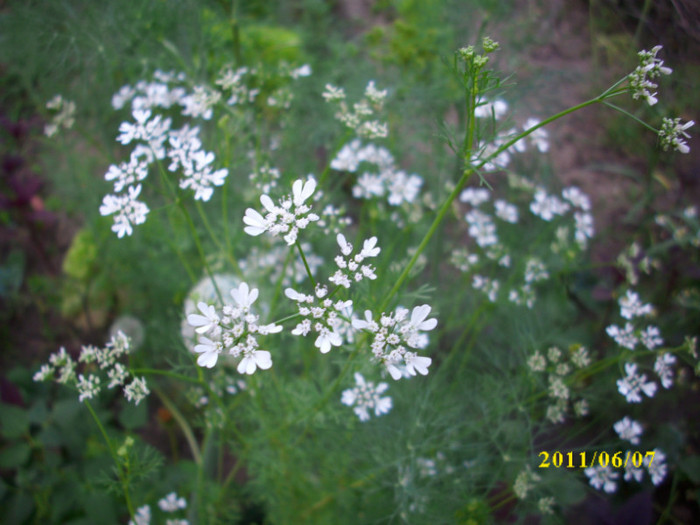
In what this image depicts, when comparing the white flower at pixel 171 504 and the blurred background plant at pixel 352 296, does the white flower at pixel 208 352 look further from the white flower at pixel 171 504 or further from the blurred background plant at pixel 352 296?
the white flower at pixel 171 504

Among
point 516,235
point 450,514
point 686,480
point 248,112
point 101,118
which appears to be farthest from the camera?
point 101,118

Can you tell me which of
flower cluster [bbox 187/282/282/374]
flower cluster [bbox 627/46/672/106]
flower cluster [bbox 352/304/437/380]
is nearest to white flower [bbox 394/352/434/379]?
flower cluster [bbox 352/304/437/380]

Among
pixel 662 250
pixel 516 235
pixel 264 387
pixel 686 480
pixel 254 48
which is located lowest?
pixel 686 480

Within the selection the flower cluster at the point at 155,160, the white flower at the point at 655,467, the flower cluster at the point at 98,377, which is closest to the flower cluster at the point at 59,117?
the flower cluster at the point at 155,160

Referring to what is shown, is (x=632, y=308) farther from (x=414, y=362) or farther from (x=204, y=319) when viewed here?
(x=204, y=319)

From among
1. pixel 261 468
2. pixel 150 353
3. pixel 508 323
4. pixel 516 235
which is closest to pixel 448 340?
pixel 508 323

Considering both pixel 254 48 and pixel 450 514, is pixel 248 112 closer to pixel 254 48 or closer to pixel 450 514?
pixel 254 48

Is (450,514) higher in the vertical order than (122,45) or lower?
lower
